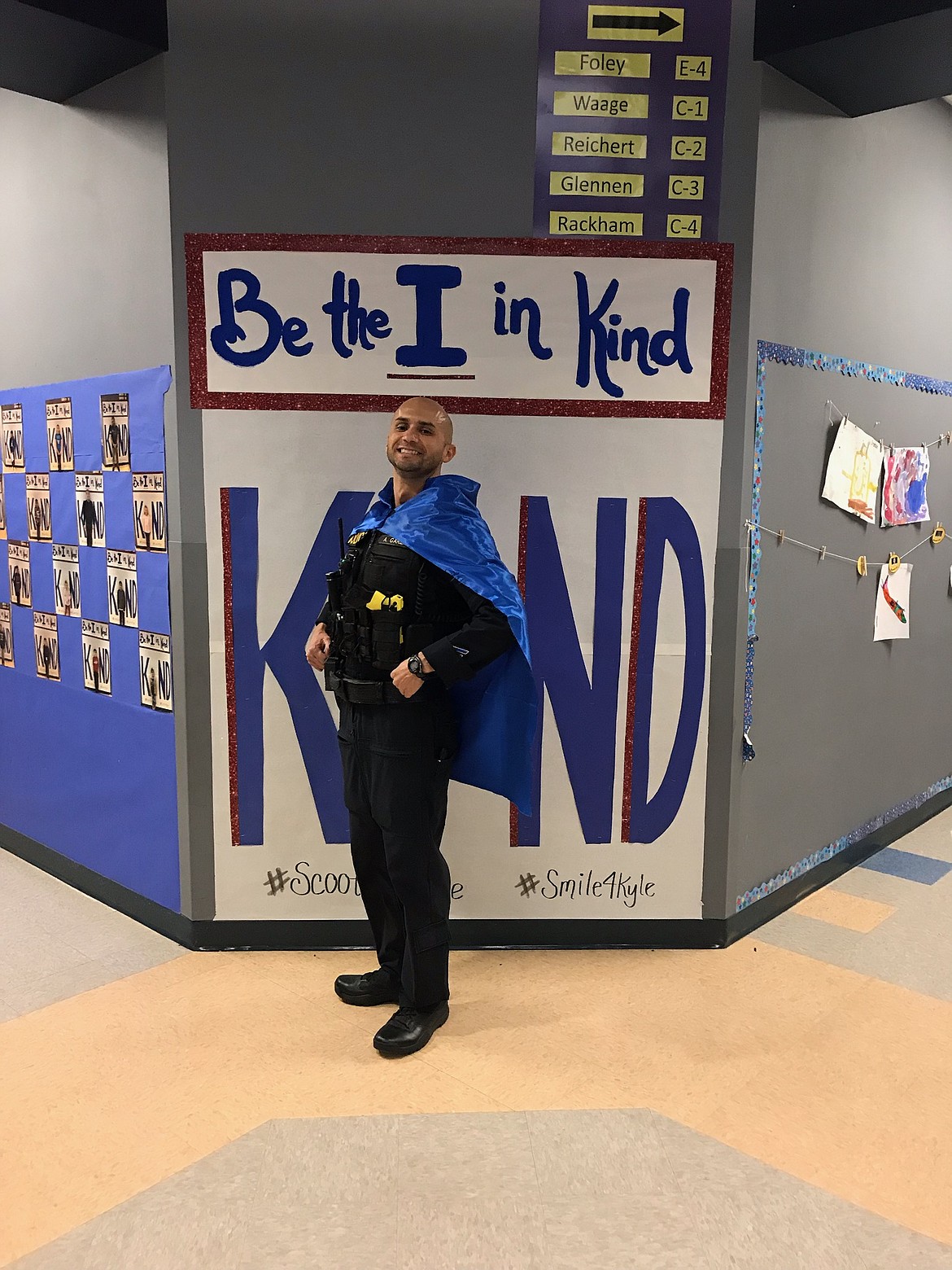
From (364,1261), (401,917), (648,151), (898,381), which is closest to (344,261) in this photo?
(648,151)

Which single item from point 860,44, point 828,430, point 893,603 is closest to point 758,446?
point 828,430

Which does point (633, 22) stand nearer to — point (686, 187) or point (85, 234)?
point (686, 187)

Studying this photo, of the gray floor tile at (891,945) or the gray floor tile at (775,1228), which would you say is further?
the gray floor tile at (891,945)

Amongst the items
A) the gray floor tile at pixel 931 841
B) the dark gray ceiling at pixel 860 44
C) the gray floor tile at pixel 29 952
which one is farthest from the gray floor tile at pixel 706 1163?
the dark gray ceiling at pixel 860 44

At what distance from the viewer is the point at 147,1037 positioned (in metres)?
2.57

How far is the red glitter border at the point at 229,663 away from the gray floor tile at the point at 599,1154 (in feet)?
4.35

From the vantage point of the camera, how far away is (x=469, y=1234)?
1865 mm

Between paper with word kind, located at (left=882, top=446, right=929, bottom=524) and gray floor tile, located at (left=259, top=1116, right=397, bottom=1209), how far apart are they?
9.69ft

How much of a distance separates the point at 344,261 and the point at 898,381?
90.5 inches

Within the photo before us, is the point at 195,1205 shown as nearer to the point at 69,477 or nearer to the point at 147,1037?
the point at 147,1037

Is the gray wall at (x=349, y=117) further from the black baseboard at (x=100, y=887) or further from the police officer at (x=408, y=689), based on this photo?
the black baseboard at (x=100, y=887)

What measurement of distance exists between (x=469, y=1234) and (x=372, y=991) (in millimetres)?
933

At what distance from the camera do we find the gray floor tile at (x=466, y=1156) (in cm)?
200

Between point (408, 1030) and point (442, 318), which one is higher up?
point (442, 318)
